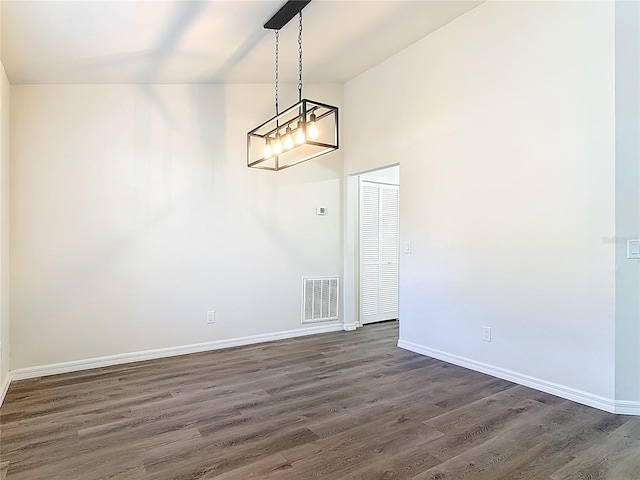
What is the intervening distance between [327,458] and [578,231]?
2419 mm

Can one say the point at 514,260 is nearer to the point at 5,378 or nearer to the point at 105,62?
the point at 105,62

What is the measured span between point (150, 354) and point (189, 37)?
10.2ft

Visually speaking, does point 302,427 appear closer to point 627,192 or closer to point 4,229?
point 627,192

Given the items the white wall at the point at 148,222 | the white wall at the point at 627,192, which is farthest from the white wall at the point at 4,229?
the white wall at the point at 627,192

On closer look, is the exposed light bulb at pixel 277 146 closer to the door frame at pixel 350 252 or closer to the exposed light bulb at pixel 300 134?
the exposed light bulb at pixel 300 134

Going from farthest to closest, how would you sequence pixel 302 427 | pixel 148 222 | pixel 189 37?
pixel 148 222 < pixel 189 37 < pixel 302 427

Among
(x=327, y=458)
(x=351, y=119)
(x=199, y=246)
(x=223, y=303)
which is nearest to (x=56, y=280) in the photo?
(x=199, y=246)

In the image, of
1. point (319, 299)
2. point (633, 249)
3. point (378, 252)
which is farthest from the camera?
point (378, 252)

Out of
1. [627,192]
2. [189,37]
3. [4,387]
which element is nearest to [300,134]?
[189,37]

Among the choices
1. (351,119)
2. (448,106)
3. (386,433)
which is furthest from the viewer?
(351,119)

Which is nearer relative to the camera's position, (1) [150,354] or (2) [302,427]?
(2) [302,427]

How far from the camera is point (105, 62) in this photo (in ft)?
10.7

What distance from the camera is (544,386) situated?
3098mm

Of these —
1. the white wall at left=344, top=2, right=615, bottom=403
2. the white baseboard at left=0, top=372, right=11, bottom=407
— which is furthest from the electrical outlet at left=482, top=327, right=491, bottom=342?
the white baseboard at left=0, top=372, right=11, bottom=407
